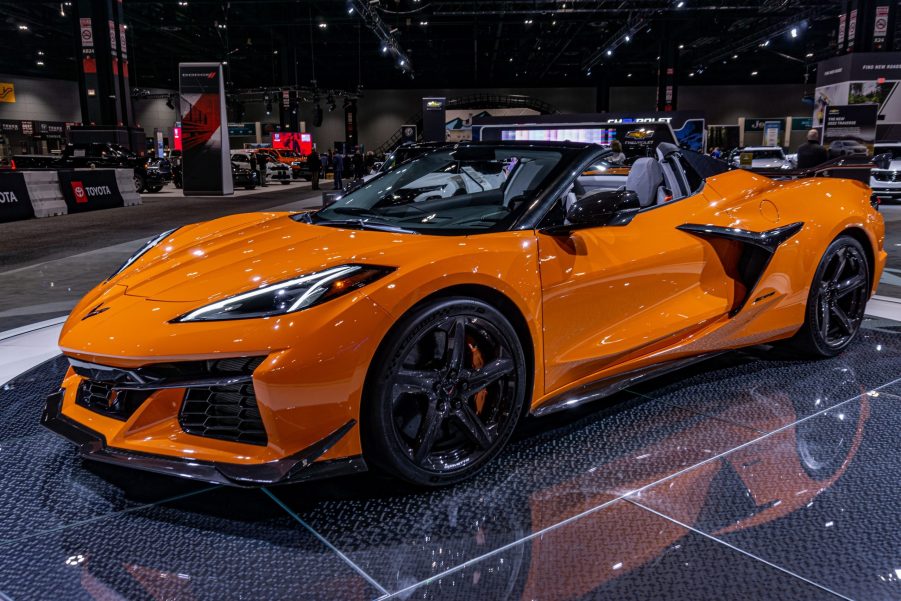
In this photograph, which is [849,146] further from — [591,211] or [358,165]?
[358,165]

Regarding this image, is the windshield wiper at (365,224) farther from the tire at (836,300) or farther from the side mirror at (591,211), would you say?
the tire at (836,300)

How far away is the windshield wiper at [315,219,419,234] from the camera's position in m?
2.62

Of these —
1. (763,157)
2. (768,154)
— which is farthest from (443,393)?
(768,154)

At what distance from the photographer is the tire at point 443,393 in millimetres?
2164

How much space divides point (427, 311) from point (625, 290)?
0.99 m

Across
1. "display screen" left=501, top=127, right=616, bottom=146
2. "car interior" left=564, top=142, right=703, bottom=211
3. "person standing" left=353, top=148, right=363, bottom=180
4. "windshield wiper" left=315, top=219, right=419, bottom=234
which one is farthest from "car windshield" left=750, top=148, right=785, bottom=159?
"windshield wiper" left=315, top=219, right=419, bottom=234

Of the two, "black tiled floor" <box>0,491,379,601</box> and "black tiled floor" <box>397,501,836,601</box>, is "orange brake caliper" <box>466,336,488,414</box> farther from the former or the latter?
"black tiled floor" <box>0,491,379,601</box>

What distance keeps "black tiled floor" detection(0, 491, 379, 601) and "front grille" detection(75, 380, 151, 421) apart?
1.11 ft

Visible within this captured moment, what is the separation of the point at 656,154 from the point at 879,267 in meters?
1.67

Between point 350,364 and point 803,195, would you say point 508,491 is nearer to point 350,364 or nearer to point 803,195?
point 350,364

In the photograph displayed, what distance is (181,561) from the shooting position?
1980mm

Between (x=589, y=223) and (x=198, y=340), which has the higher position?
(x=589, y=223)

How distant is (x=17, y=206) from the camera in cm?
1318

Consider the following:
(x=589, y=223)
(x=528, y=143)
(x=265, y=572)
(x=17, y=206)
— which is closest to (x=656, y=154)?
(x=528, y=143)
